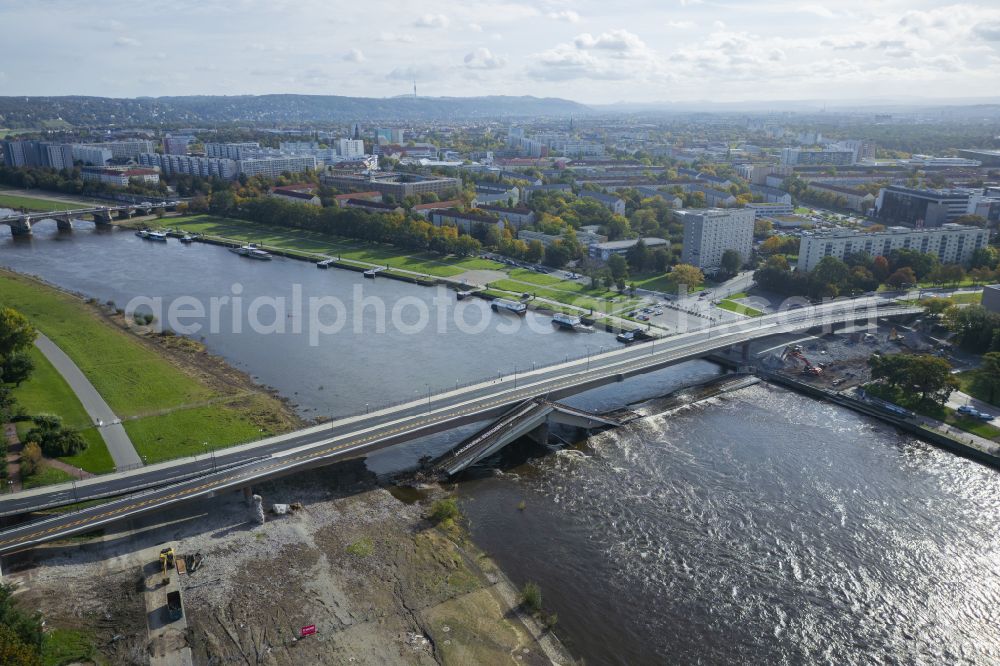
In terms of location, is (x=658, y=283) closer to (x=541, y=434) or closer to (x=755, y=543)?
(x=541, y=434)

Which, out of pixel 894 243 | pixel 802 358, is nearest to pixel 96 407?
pixel 802 358

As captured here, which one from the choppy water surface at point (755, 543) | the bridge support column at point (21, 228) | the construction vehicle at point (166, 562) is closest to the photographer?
the choppy water surface at point (755, 543)

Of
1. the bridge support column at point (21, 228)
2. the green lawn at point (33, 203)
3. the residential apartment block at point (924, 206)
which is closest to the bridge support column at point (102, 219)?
the bridge support column at point (21, 228)

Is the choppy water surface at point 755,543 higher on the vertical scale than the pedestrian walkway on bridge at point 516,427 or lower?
lower

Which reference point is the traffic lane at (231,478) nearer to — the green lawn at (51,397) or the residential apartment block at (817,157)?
the green lawn at (51,397)

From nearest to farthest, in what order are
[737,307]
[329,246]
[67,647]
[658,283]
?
[67,647]
[737,307]
[658,283]
[329,246]

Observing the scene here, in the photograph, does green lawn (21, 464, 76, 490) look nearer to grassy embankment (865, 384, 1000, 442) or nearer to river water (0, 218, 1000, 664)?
river water (0, 218, 1000, 664)

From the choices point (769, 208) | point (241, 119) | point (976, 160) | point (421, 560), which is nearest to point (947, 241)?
point (769, 208)

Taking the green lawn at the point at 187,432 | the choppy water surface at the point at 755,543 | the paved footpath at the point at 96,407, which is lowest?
the choppy water surface at the point at 755,543
